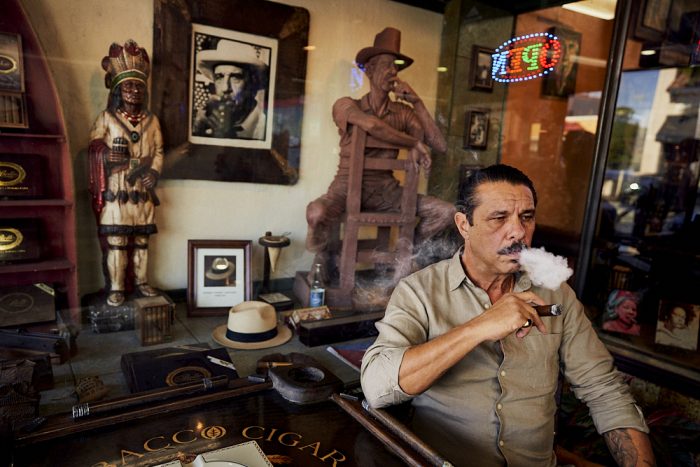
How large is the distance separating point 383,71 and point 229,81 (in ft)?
3.24

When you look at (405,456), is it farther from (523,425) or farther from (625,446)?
(625,446)

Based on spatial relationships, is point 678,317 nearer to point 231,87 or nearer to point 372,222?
point 372,222

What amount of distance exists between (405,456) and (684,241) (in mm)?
3252

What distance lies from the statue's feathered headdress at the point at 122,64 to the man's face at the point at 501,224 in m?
1.97

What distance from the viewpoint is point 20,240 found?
2438 millimetres

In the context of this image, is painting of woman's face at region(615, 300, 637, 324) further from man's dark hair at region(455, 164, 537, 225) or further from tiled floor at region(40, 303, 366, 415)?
man's dark hair at region(455, 164, 537, 225)

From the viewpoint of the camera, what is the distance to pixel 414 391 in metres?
1.32

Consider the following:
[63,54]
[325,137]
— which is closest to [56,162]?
[63,54]

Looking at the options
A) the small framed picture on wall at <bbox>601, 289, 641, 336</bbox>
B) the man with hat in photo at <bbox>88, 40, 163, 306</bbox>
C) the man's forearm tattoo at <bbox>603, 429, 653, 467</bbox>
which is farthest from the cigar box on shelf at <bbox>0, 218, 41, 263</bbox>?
the small framed picture on wall at <bbox>601, 289, 641, 336</bbox>

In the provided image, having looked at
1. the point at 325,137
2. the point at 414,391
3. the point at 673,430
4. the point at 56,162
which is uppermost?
the point at 325,137

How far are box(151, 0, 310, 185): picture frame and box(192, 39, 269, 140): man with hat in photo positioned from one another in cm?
5

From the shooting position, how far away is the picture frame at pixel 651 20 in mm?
3041

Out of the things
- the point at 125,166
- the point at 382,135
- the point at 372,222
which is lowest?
the point at 372,222

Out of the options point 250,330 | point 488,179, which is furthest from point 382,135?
point 488,179
